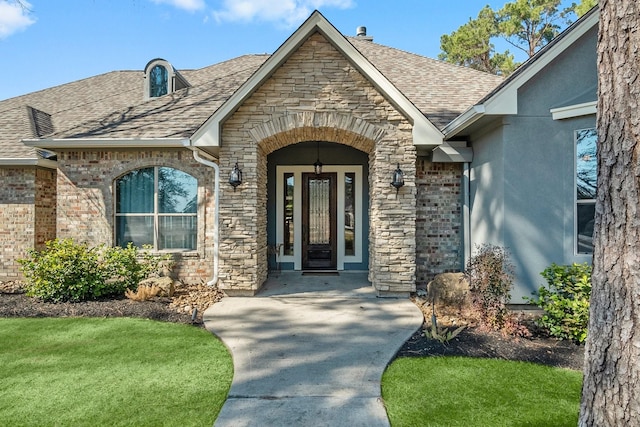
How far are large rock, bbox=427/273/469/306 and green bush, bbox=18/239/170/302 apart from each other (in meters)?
5.87

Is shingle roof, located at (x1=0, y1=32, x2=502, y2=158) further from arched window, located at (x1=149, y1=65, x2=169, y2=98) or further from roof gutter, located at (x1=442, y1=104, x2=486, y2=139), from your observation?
roof gutter, located at (x1=442, y1=104, x2=486, y2=139)

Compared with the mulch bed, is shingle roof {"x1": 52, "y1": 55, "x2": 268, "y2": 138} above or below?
above

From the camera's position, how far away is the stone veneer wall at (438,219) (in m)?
7.87

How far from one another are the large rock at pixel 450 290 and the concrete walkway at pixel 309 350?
42 centimetres

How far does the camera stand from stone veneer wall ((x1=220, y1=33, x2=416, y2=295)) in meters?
6.80

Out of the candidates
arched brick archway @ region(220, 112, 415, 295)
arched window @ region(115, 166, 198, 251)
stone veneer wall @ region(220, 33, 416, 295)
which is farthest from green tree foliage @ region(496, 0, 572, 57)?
arched window @ region(115, 166, 198, 251)

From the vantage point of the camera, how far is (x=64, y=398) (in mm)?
3359

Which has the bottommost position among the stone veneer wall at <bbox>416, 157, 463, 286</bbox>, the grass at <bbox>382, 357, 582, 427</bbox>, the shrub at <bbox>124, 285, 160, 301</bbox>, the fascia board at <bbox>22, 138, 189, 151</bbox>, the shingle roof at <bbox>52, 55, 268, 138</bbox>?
the grass at <bbox>382, 357, 582, 427</bbox>

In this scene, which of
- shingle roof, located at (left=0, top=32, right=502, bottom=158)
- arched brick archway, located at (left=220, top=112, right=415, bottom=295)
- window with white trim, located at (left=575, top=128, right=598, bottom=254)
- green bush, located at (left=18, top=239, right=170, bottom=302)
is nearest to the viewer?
window with white trim, located at (left=575, top=128, right=598, bottom=254)

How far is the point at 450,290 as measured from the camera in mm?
5910

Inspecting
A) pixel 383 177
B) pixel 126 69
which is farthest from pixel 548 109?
pixel 126 69

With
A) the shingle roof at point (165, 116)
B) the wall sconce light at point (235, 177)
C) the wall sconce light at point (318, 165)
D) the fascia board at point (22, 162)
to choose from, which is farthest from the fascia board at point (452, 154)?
the fascia board at point (22, 162)

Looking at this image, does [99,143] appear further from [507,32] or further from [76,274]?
[507,32]

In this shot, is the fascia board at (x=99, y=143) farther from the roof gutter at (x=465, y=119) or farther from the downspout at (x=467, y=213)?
the downspout at (x=467, y=213)
